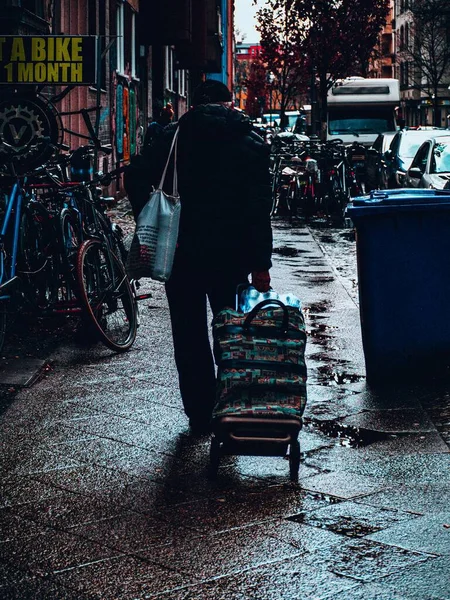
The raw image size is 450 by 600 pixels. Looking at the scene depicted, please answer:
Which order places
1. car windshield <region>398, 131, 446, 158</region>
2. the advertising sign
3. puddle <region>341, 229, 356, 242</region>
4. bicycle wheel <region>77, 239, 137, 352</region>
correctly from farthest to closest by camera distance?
1. car windshield <region>398, 131, 446, 158</region>
2. puddle <region>341, 229, 356, 242</region>
3. the advertising sign
4. bicycle wheel <region>77, 239, 137, 352</region>

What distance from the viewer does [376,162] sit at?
81.4ft

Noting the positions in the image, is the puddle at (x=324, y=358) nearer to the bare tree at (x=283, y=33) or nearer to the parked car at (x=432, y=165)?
the parked car at (x=432, y=165)

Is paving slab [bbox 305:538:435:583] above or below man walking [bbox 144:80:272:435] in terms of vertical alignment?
below

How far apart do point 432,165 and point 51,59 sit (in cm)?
908

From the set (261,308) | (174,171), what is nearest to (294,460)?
(261,308)

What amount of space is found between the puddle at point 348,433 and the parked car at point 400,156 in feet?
47.4

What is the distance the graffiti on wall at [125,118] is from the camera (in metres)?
22.9

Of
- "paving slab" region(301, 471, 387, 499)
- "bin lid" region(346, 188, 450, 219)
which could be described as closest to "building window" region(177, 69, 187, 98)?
"bin lid" region(346, 188, 450, 219)

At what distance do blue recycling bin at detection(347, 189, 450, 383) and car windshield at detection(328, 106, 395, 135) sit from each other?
1106 inches

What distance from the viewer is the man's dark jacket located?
5.34 m

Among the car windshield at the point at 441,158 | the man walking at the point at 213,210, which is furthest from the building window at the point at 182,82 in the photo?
the man walking at the point at 213,210

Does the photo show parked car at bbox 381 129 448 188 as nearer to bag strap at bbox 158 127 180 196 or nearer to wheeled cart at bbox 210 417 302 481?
bag strap at bbox 158 127 180 196

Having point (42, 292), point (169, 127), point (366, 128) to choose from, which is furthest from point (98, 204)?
point (366, 128)

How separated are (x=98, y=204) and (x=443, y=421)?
3578 mm
